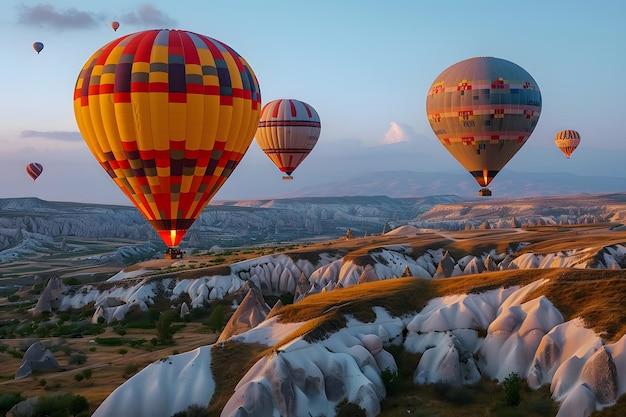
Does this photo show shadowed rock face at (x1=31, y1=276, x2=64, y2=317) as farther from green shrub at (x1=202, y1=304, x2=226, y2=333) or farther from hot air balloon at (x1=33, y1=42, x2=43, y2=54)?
hot air balloon at (x1=33, y1=42, x2=43, y2=54)

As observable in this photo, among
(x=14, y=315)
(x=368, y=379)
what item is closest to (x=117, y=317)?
(x=14, y=315)

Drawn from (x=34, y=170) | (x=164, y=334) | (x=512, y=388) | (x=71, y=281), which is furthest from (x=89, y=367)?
(x=34, y=170)

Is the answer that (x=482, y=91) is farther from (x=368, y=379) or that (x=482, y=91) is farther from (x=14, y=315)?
(x=14, y=315)

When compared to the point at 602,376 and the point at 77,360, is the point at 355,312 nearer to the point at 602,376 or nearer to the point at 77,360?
the point at 602,376

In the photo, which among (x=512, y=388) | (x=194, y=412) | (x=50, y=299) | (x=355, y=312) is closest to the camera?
(x=194, y=412)

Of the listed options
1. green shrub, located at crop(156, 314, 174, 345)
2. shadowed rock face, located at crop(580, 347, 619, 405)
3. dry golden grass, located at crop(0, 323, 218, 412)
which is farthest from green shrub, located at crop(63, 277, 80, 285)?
shadowed rock face, located at crop(580, 347, 619, 405)
